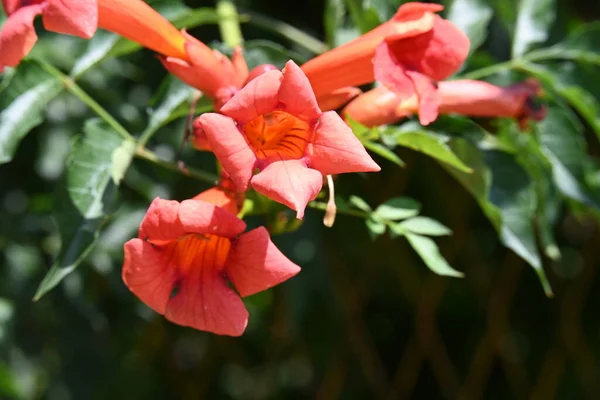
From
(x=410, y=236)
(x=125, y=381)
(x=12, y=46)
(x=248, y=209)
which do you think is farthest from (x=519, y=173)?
(x=125, y=381)

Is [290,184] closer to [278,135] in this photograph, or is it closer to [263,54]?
[278,135]

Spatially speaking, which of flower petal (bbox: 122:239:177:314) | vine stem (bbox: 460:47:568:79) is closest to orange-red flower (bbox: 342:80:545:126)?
vine stem (bbox: 460:47:568:79)

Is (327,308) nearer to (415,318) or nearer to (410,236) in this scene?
(415,318)

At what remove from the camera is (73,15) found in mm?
1327

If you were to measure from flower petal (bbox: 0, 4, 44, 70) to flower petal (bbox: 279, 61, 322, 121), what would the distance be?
447mm

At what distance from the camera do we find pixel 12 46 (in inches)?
53.2

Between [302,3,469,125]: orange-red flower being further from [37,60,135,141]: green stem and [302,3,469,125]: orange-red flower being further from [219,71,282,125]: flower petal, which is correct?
[37,60,135,141]: green stem

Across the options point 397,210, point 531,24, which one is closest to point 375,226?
point 397,210

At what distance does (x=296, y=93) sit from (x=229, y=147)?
0.49ft

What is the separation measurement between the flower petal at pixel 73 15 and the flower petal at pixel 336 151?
0.43m

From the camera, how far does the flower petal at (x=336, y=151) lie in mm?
1271

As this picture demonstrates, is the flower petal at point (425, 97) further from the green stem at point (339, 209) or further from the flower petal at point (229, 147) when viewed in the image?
the flower petal at point (229, 147)

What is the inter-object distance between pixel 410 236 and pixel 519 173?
386mm

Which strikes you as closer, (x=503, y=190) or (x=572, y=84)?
(x=503, y=190)
